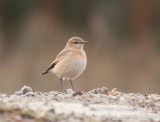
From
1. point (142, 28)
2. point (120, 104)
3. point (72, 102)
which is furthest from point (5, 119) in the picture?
point (142, 28)

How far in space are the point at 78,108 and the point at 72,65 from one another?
11.5 ft

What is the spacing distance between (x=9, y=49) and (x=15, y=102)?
8.83 metres

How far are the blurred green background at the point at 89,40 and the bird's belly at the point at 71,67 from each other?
3227mm

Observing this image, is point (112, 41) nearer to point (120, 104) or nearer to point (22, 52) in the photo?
point (22, 52)

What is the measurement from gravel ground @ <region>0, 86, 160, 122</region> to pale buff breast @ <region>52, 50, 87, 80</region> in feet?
7.33

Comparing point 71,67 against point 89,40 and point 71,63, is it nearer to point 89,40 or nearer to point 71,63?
point 71,63

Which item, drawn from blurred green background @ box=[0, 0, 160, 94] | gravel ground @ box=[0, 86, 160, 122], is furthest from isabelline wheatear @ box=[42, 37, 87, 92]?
blurred green background @ box=[0, 0, 160, 94]

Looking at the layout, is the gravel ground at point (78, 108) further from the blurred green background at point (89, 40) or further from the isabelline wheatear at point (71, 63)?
the blurred green background at point (89, 40)

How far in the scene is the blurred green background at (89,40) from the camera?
1477 centimetres

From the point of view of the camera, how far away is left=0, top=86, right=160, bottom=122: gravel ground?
652cm

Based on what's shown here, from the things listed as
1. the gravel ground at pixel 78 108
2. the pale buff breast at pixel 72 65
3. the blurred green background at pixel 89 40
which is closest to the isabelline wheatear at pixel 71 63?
the pale buff breast at pixel 72 65

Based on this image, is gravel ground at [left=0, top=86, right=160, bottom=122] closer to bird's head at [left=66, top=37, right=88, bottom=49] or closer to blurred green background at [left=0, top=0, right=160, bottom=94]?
bird's head at [left=66, top=37, right=88, bottom=49]

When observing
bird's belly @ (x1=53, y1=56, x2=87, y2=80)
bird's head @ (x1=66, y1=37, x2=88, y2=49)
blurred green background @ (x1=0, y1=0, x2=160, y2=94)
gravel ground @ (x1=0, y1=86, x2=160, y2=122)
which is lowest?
gravel ground @ (x1=0, y1=86, x2=160, y2=122)

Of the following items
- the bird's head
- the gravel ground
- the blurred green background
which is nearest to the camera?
the gravel ground
